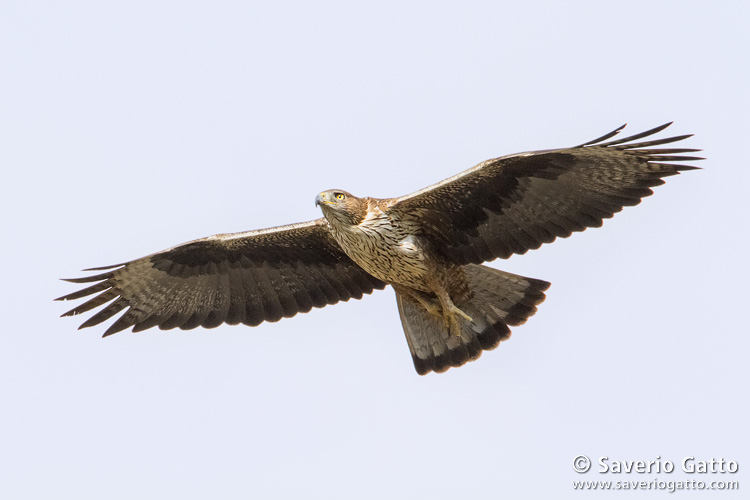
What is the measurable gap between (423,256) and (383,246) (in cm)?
44

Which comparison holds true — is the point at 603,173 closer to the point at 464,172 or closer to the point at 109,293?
the point at 464,172

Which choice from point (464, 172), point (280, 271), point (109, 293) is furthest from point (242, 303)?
point (464, 172)

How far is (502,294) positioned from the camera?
11695 millimetres

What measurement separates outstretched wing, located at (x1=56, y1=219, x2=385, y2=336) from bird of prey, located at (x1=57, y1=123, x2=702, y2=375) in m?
0.01

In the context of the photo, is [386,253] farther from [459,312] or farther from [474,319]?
[474,319]

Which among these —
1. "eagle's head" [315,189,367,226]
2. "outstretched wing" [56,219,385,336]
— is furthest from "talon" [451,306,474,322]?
"eagle's head" [315,189,367,226]

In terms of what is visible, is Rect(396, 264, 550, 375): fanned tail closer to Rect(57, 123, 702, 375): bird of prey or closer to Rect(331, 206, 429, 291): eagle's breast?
Rect(57, 123, 702, 375): bird of prey

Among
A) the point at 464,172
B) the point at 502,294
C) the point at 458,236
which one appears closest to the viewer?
the point at 464,172

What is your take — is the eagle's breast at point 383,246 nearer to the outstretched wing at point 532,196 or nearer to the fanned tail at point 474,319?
the outstretched wing at point 532,196

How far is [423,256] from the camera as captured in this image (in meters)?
10.8

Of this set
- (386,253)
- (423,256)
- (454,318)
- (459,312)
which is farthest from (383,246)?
(454,318)

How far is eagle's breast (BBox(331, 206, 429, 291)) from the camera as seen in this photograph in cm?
1055

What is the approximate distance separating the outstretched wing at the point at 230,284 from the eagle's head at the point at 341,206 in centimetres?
123

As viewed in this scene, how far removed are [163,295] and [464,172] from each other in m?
3.82
